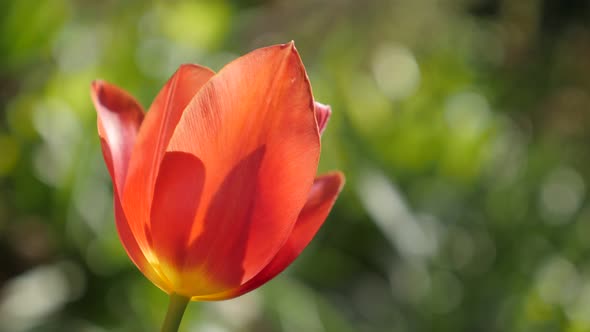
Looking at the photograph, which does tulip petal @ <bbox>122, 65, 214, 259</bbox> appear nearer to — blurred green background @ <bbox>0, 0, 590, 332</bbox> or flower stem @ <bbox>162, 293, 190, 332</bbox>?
flower stem @ <bbox>162, 293, 190, 332</bbox>

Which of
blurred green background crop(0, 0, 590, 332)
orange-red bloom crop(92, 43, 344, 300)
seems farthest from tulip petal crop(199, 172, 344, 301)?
blurred green background crop(0, 0, 590, 332)

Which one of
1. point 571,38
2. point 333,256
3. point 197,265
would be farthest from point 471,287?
point 571,38

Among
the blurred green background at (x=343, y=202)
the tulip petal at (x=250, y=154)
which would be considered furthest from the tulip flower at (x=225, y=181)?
the blurred green background at (x=343, y=202)

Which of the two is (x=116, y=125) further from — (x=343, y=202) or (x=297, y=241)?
(x=343, y=202)

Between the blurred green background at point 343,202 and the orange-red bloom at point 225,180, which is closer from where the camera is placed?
the orange-red bloom at point 225,180

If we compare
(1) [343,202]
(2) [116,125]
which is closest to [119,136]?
(2) [116,125]

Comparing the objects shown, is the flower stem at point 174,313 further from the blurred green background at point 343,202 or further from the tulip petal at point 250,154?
the blurred green background at point 343,202

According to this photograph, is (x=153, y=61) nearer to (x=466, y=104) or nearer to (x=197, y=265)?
(x=466, y=104)
